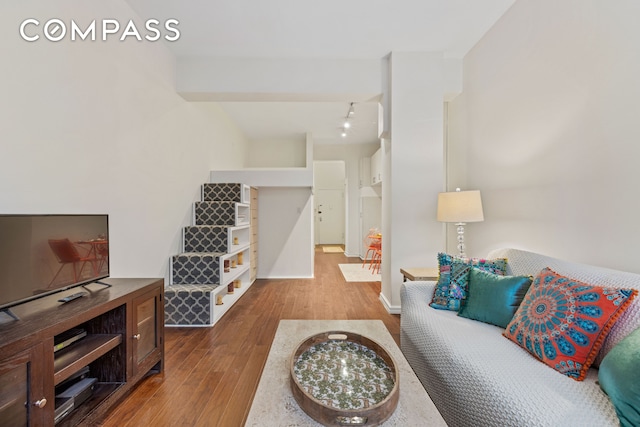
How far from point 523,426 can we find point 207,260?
2.89 m

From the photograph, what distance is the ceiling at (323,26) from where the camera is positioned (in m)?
2.34

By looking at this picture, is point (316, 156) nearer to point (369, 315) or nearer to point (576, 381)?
point (369, 315)

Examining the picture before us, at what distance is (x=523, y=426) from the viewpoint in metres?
0.96

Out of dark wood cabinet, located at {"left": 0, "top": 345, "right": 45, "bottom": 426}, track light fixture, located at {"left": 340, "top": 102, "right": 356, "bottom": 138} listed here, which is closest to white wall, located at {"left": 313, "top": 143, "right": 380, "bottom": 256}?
track light fixture, located at {"left": 340, "top": 102, "right": 356, "bottom": 138}

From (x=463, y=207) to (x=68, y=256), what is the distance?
285 centimetres

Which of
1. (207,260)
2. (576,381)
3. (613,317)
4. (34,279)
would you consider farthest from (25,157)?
(613,317)

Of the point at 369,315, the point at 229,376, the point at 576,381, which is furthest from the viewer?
the point at 369,315

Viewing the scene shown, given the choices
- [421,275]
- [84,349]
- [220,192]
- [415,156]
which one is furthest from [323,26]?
[84,349]

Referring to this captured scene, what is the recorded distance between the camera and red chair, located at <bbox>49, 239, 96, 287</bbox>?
1.39 m

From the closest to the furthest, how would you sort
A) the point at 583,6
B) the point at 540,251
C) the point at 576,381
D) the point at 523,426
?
the point at 523,426
the point at 576,381
the point at 583,6
the point at 540,251

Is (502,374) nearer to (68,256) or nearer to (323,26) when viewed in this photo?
(68,256)

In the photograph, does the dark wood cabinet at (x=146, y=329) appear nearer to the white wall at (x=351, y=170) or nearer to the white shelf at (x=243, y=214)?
the white shelf at (x=243, y=214)

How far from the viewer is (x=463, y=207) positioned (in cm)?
243

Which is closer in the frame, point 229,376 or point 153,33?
point 229,376
